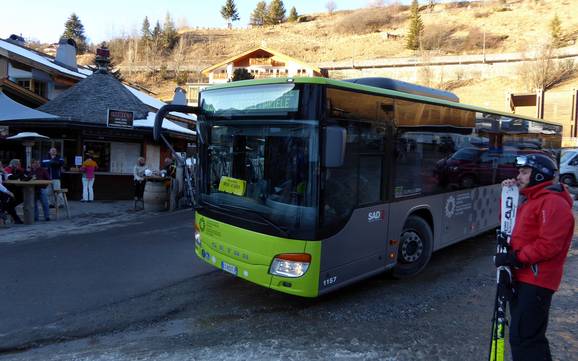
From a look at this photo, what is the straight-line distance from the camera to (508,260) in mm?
3205

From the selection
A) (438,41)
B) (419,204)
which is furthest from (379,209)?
(438,41)

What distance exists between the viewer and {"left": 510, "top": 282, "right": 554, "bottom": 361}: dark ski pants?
Answer: 3.13 m

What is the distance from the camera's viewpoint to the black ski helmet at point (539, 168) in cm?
319

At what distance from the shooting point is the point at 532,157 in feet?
10.8

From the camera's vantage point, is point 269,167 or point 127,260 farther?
point 127,260

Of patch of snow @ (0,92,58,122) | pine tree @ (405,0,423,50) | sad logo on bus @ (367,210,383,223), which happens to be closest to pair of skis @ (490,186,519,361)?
sad logo on bus @ (367,210,383,223)

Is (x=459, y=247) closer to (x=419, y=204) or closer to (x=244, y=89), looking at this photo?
(x=419, y=204)

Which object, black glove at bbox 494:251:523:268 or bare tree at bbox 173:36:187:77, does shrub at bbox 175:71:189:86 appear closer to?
bare tree at bbox 173:36:187:77

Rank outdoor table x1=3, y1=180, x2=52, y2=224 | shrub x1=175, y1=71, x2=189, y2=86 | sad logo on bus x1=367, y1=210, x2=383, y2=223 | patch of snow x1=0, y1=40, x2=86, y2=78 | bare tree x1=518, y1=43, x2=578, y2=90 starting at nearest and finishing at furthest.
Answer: sad logo on bus x1=367, y1=210, x2=383, y2=223 < outdoor table x1=3, y1=180, x2=52, y2=224 < patch of snow x1=0, y1=40, x2=86, y2=78 < bare tree x1=518, y1=43, x2=578, y2=90 < shrub x1=175, y1=71, x2=189, y2=86

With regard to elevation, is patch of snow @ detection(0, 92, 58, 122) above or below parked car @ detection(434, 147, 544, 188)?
above

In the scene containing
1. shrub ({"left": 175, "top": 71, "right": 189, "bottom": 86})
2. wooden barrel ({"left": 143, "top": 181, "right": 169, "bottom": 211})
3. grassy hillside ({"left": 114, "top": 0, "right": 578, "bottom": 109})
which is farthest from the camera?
grassy hillside ({"left": 114, "top": 0, "right": 578, "bottom": 109})

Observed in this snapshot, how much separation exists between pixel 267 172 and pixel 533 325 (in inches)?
120

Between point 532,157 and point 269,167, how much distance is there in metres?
2.73

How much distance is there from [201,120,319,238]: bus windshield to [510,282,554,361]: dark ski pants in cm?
216
